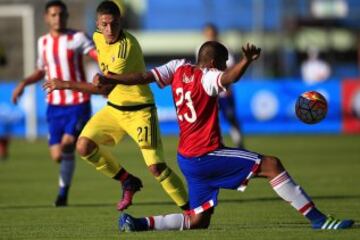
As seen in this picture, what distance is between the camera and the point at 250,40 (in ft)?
119

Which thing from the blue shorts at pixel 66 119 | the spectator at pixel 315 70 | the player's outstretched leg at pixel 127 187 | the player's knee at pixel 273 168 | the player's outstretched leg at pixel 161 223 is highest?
A: the player's knee at pixel 273 168

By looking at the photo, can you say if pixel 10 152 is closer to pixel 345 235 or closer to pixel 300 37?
pixel 345 235

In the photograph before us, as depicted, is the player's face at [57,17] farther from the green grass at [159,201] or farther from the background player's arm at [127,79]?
the background player's arm at [127,79]

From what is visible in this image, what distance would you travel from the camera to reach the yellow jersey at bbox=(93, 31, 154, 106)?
11.5 m

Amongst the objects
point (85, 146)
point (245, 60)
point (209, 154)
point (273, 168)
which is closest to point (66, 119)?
point (85, 146)

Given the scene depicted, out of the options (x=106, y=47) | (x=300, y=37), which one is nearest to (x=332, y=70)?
(x=300, y=37)

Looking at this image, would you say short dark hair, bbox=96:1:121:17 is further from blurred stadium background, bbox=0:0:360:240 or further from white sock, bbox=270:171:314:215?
white sock, bbox=270:171:314:215

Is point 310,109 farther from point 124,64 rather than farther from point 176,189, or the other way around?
point 124,64

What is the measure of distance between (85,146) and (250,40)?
82.4 feet

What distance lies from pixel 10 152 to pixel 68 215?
440 inches

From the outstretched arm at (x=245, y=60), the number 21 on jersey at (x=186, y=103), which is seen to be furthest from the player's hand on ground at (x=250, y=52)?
the number 21 on jersey at (x=186, y=103)

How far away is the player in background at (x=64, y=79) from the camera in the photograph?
1325cm

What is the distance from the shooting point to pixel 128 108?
11.5 metres

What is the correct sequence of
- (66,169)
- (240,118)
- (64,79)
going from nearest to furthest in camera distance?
(66,169), (64,79), (240,118)
